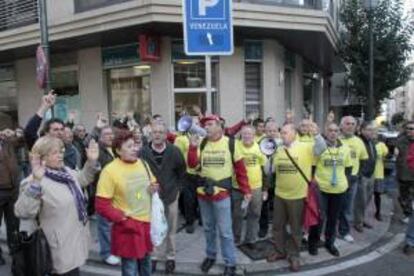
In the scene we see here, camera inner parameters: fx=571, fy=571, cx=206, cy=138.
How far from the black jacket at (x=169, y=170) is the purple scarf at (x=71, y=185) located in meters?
2.13

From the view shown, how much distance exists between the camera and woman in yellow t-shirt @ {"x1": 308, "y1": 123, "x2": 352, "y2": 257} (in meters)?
7.66

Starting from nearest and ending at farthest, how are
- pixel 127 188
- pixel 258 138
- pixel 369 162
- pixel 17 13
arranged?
pixel 127 188 → pixel 369 162 → pixel 258 138 → pixel 17 13

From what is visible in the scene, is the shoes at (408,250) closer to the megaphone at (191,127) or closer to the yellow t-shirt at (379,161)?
the yellow t-shirt at (379,161)

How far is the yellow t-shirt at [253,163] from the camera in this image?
790 cm

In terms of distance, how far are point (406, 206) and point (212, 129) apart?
4.53m

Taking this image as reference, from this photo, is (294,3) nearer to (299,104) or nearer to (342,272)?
(299,104)

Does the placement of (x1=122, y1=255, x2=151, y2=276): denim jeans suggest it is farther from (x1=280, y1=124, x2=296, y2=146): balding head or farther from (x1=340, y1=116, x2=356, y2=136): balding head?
(x1=340, y1=116, x2=356, y2=136): balding head

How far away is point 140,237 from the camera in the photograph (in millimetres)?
4984

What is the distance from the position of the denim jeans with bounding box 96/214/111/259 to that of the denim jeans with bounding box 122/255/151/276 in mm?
1912

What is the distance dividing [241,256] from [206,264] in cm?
73

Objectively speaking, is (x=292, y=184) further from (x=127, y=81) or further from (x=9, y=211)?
(x=127, y=81)

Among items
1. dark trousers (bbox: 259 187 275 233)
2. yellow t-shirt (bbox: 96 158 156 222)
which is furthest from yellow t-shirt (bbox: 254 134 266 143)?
yellow t-shirt (bbox: 96 158 156 222)

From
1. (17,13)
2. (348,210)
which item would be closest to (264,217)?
(348,210)

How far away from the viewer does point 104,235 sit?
7234 mm
